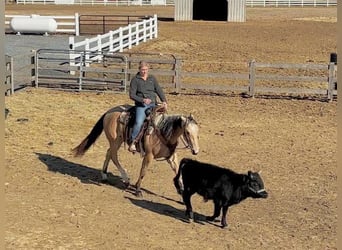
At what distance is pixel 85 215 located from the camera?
261 inches

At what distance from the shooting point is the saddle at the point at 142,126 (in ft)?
23.8

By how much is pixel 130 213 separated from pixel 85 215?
0.52 meters

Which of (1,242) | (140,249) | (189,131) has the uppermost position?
(1,242)

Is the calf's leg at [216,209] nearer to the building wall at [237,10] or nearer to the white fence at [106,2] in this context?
the building wall at [237,10]

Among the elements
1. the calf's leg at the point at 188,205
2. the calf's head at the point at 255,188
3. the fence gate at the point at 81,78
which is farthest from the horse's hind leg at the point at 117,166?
the fence gate at the point at 81,78

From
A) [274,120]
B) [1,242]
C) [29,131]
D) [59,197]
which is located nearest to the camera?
[1,242]

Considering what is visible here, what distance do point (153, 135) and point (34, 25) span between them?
2427 cm

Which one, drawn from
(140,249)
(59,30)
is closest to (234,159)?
(140,249)

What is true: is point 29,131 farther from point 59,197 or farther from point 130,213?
point 130,213

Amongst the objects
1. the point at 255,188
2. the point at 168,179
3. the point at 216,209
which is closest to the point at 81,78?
the point at 168,179

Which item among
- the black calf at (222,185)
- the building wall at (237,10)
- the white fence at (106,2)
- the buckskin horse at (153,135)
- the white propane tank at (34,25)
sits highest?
the white fence at (106,2)

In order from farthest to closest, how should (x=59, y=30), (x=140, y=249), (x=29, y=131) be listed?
(x=59, y=30) < (x=29, y=131) < (x=140, y=249)

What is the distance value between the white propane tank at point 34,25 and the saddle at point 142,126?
76.2 feet

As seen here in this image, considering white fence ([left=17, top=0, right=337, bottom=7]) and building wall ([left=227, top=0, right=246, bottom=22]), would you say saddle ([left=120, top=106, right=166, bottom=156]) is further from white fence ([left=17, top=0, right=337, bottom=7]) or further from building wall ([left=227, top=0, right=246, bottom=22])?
white fence ([left=17, top=0, right=337, bottom=7])
